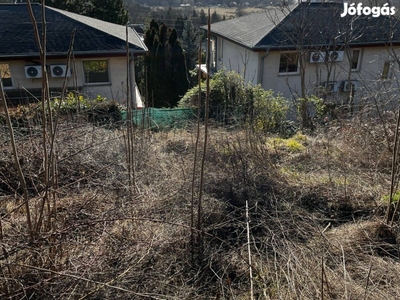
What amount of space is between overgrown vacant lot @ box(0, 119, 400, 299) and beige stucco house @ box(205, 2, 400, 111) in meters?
7.00

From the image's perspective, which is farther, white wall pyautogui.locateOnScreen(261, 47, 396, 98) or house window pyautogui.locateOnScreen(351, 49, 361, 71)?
house window pyautogui.locateOnScreen(351, 49, 361, 71)

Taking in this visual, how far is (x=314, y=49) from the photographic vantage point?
11664mm

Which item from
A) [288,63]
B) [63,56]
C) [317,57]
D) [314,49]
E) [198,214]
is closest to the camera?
[198,214]

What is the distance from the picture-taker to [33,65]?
35.6ft

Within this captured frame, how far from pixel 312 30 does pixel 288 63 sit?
134 cm

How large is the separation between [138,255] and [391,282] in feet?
6.16

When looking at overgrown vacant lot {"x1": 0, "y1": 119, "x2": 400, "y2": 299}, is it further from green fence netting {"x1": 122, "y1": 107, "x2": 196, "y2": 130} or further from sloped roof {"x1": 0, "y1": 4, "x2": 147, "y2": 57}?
sloped roof {"x1": 0, "y1": 4, "x2": 147, "y2": 57}

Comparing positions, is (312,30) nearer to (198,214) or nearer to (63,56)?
(63,56)

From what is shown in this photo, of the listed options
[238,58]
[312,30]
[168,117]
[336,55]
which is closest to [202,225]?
[168,117]

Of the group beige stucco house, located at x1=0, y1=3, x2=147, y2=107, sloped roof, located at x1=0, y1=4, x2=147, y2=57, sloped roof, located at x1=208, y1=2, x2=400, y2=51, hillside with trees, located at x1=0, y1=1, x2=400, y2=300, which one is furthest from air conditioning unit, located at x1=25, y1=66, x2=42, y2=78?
sloped roof, located at x1=208, y1=2, x2=400, y2=51

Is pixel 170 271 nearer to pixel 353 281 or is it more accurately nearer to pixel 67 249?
pixel 67 249

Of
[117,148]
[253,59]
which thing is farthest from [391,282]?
[253,59]

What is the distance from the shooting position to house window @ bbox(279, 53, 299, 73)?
12.3 m

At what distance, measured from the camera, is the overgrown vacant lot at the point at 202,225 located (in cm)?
232
